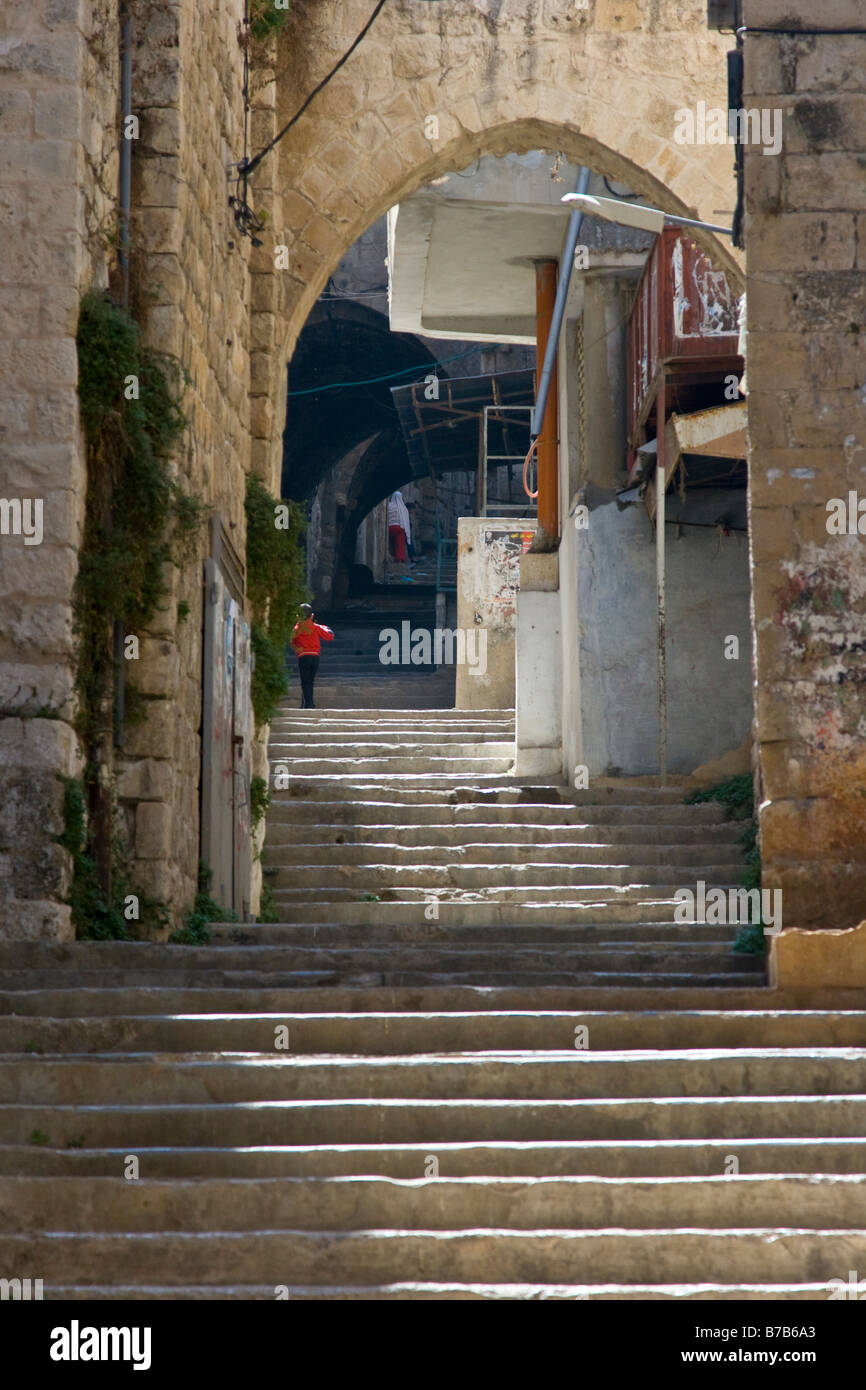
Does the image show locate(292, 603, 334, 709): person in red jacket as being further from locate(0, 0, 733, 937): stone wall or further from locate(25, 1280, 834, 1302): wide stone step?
locate(25, 1280, 834, 1302): wide stone step

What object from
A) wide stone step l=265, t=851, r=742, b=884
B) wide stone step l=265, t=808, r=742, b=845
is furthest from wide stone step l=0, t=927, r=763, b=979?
wide stone step l=265, t=808, r=742, b=845

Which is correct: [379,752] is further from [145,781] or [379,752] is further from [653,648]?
[145,781]

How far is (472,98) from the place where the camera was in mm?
12023


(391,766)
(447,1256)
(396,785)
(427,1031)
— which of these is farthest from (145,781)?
(391,766)

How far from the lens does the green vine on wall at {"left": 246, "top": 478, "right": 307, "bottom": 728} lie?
33.9 ft

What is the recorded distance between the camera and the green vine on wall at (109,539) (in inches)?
281

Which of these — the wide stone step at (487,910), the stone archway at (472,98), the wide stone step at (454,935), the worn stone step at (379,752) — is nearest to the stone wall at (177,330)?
the wide stone step at (454,935)

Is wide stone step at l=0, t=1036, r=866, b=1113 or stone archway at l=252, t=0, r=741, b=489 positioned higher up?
stone archway at l=252, t=0, r=741, b=489

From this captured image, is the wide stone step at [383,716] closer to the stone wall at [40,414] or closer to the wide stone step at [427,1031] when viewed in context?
the stone wall at [40,414]

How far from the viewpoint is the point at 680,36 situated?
12.2m

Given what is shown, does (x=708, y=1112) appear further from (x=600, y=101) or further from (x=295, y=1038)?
(x=600, y=101)

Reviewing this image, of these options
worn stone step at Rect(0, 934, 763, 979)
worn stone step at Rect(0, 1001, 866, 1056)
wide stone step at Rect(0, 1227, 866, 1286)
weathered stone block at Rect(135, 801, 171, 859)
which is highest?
weathered stone block at Rect(135, 801, 171, 859)

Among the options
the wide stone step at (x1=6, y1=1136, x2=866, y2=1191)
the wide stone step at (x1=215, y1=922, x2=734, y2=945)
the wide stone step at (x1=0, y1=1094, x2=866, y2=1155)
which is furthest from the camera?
the wide stone step at (x1=215, y1=922, x2=734, y2=945)

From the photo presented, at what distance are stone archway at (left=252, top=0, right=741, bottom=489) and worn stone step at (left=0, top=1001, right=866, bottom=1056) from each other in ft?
23.5
